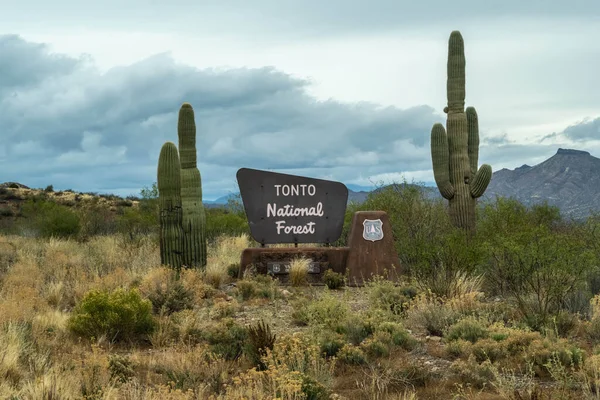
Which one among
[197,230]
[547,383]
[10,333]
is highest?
[197,230]

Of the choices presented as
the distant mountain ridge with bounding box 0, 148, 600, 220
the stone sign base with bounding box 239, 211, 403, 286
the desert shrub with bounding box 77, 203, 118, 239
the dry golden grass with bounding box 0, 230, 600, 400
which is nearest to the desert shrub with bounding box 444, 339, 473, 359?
the dry golden grass with bounding box 0, 230, 600, 400

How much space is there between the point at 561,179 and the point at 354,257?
568 ft

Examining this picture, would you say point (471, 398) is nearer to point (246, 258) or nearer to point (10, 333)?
point (10, 333)

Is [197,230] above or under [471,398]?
above

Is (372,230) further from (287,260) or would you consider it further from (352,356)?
(352,356)

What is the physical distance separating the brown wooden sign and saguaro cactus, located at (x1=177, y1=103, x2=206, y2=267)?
1162 millimetres

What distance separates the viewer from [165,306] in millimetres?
12859

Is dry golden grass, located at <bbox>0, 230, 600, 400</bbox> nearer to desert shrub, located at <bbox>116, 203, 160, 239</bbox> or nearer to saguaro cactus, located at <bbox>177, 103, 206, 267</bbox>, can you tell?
saguaro cactus, located at <bbox>177, 103, 206, 267</bbox>

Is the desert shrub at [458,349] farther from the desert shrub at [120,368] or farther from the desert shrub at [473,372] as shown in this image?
the desert shrub at [120,368]

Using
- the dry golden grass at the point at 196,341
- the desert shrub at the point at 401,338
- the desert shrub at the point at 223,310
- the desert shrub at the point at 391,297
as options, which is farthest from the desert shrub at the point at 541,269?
the desert shrub at the point at 223,310

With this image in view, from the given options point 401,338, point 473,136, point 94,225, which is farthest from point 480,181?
point 94,225

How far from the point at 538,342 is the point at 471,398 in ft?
5.94

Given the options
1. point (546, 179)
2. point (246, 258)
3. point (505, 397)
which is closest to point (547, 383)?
point (505, 397)

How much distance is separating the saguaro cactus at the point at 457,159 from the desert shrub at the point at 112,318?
13.1 m
